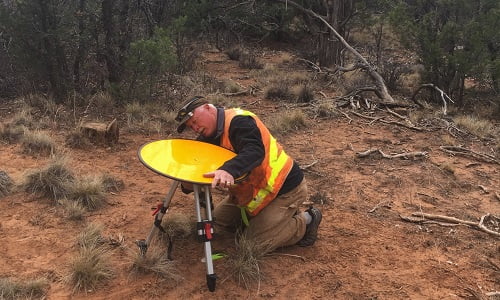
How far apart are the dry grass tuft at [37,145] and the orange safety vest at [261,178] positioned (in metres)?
2.77

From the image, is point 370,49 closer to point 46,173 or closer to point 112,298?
point 46,173

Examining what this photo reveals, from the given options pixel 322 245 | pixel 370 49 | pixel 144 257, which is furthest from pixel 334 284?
pixel 370 49

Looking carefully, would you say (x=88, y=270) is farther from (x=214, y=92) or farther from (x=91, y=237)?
(x=214, y=92)

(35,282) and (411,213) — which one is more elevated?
(35,282)

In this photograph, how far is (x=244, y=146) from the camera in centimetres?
302

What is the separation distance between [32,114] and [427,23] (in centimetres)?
700

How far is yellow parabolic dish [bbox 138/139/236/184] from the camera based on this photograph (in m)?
2.81

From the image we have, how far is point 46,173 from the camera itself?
437 cm

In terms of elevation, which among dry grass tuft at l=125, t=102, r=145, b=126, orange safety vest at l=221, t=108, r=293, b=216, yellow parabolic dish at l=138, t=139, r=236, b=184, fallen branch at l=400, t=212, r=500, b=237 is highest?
yellow parabolic dish at l=138, t=139, r=236, b=184

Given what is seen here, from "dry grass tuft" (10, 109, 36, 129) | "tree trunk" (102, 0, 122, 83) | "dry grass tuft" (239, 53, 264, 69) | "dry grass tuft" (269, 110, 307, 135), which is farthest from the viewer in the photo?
"dry grass tuft" (239, 53, 264, 69)

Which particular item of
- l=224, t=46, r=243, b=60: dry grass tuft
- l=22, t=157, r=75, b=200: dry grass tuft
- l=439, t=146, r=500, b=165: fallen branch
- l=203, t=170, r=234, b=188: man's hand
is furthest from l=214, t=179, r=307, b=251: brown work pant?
l=224, t=46, r=243, b=60: dry grass tuft

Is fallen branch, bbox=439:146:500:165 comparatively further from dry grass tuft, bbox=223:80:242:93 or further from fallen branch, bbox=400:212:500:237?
dry grass tuft, bbox=223:80:242:93

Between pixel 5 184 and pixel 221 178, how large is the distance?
2553mm

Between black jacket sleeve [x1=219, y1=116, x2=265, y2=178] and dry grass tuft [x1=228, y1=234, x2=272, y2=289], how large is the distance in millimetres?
642
